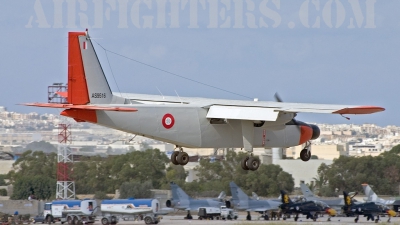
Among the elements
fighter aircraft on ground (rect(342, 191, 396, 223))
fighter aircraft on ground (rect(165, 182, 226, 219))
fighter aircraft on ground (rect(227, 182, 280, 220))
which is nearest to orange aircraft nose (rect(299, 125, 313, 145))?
fighter aircraft on ground (rect(342, 191, 396, 223))

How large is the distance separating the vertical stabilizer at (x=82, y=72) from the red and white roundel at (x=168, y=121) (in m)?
3.18

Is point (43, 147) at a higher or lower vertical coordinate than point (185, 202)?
higher

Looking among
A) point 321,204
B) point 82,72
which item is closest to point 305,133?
point 82,72

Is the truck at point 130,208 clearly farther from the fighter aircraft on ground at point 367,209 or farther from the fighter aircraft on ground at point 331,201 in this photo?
the fighter aircraft on ground at point 367,209

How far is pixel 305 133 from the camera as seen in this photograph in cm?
5028

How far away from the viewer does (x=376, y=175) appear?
119 meters

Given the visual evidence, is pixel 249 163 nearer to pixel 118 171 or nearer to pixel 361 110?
pixel 361 110

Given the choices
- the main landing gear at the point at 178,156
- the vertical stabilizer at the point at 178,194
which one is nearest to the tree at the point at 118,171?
the vertical stabilizer at the point at 178,194

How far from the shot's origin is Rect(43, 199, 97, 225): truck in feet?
291

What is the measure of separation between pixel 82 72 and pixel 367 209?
165 feet

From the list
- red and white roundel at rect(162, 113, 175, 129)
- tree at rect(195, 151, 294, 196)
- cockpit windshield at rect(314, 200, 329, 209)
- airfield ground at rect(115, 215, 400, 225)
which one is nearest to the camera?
red and white roundel at rect(162, 113, 175, 129)

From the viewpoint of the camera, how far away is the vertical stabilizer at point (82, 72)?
147 ft

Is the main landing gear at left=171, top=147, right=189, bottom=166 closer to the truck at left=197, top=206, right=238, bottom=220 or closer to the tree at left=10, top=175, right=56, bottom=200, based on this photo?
the truck at left=197, top=206, right=238, bottom=220

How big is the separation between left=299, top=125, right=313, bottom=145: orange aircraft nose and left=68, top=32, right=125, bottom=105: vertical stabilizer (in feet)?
37.7
